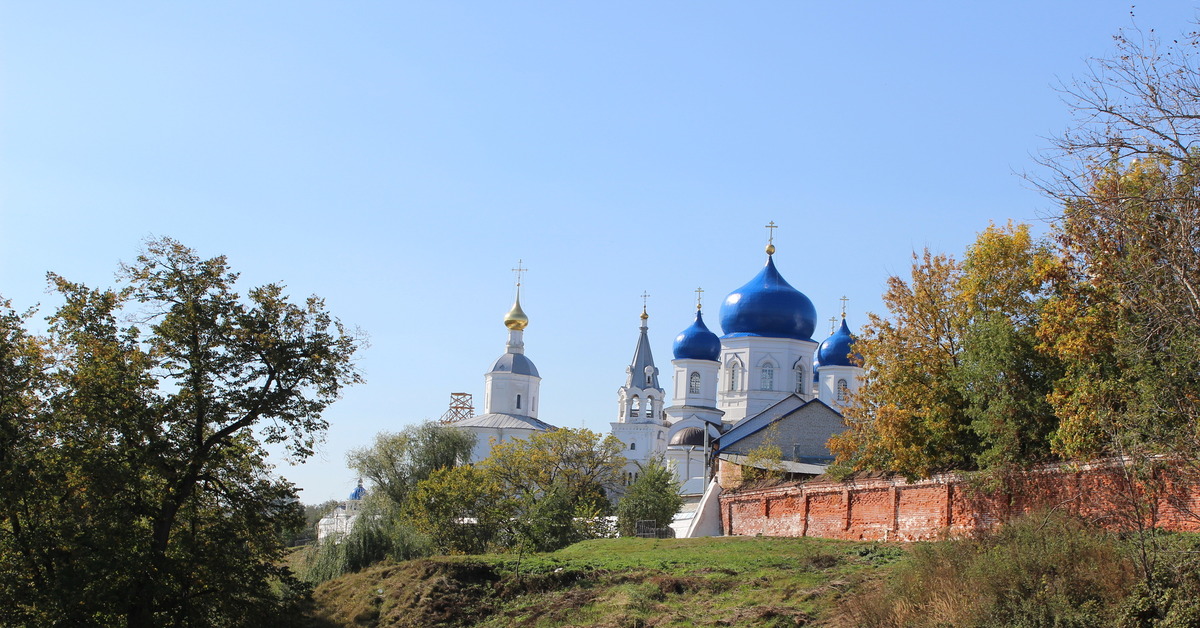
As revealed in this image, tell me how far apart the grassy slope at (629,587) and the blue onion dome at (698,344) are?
35.2 metres

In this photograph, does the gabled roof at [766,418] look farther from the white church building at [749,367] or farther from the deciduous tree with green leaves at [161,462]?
the deciduous tree with green leaves at [161,462]

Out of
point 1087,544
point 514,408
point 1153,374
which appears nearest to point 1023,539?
point 1087,544

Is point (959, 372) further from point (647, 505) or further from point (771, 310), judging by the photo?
point (771, 310)

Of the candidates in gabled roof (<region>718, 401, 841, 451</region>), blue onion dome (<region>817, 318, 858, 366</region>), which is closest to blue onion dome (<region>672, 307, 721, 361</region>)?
blue onion dome (<region>817, 318, 858, 366</region>)

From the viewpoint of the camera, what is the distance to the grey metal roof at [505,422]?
72.7 metres

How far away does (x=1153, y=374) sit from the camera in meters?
16.8

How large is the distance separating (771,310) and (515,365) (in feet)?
75.3

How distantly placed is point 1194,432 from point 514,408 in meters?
63.8

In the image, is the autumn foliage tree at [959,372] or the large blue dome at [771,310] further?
the large blue dome at [771,310]

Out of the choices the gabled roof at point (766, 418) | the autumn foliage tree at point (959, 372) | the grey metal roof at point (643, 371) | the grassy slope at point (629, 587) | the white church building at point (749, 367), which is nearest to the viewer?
the grassy slope at point (629, 587)

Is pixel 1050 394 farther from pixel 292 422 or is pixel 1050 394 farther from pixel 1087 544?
pixel 292 422

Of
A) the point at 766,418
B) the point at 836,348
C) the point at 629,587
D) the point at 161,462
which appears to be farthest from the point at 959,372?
the point at 836,348

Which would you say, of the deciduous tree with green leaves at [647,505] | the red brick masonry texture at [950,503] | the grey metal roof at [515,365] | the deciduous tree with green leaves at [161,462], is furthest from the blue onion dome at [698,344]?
the deciduous tree with green leaves at [161,462]

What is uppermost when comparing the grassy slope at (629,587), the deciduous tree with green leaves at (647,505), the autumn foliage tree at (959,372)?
the autumn foliage tree at (959,372)
